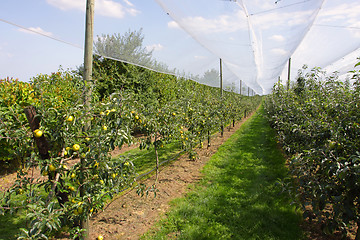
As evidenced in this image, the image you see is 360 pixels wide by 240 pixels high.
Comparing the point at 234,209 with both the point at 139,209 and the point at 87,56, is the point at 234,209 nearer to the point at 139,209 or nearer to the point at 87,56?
the point at 139,209

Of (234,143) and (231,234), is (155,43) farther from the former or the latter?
(234,143)

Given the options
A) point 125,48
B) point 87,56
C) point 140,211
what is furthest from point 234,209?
point 125,48

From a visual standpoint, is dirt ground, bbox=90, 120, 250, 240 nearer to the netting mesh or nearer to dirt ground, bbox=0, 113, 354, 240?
dirt ground, bbox=0, 113, 354, 240

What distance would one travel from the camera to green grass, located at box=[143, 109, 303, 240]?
93.7 inches

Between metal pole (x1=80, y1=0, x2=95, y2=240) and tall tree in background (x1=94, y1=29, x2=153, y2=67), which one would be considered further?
tall tree in background (x1=94, y1=29, x2=153, y2=67)

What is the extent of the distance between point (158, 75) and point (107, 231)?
23.7 feet

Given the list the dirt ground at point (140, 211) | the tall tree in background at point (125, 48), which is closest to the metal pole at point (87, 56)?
the dirt ground at point (140, 211)

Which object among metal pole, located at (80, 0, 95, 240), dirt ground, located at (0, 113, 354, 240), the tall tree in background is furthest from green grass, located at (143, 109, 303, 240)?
the tall tree in background

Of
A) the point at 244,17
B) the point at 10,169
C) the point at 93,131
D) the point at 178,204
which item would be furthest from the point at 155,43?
the point at 10,169

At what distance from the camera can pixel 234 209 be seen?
289cm

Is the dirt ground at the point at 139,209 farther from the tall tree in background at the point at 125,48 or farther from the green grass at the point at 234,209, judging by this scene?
the tall tree in background at the point at 125,48

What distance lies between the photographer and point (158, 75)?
28.7 ft

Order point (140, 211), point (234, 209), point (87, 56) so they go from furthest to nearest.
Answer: point (234, 209) → point (140, 211) → point (87, 56)

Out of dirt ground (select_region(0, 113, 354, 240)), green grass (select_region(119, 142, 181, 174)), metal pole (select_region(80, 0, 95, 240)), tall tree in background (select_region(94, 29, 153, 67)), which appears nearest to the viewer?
metal pole (select_region(80, 0, 95, 240))
